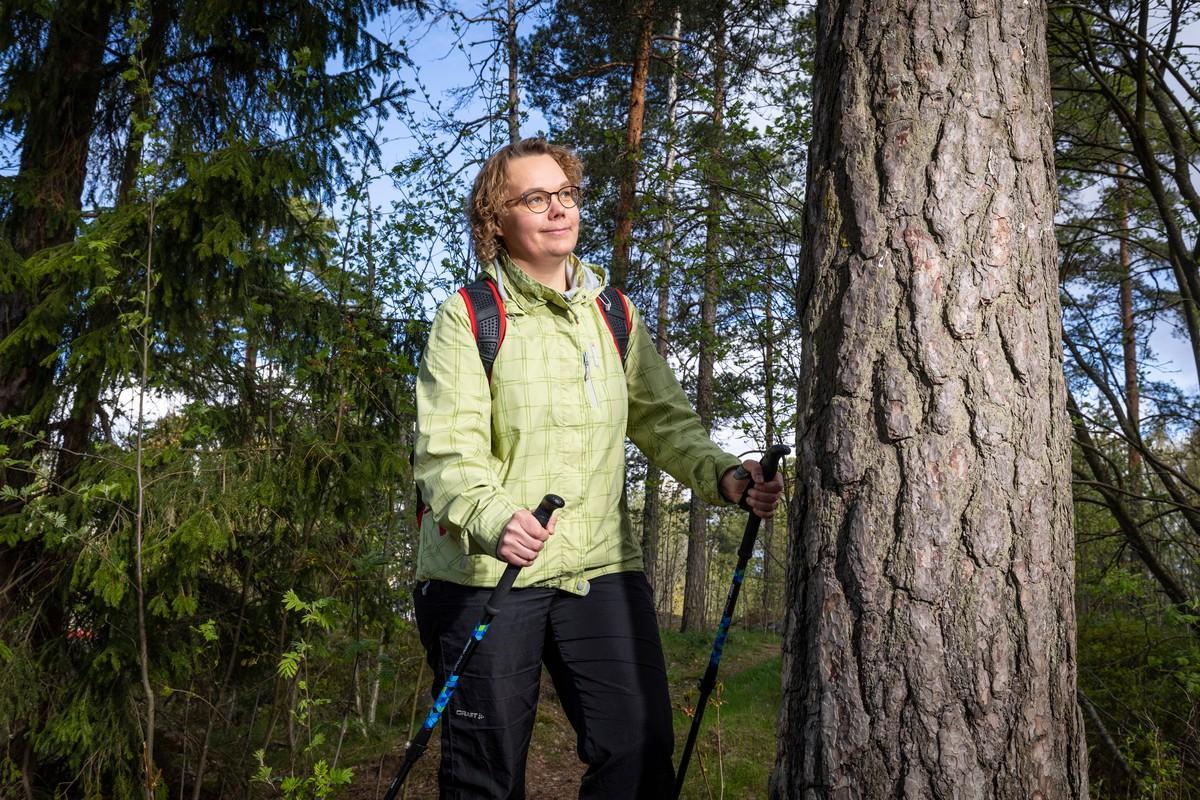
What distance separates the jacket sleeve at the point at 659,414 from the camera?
255 cm

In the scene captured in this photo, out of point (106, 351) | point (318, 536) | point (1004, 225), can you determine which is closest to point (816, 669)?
point (1004, 225)

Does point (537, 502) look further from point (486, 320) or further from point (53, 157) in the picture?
point (53, 157)

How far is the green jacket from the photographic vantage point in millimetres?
2172

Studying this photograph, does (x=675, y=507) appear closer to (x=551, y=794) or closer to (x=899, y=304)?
(x=551, y=794)

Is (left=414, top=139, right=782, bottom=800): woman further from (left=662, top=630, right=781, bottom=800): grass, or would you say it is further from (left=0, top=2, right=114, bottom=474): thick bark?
(left=0, top=2, right=114, bottom=474): thick bark

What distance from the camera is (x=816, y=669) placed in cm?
182

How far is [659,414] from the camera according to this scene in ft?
8.60

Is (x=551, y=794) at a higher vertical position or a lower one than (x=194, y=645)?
lower

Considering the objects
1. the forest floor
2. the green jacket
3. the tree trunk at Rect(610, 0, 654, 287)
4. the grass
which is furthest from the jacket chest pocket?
the tree trunk at Rect(610, 0, 654, 287)

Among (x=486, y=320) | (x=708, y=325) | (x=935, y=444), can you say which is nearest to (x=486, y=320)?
(x=486, y=320)

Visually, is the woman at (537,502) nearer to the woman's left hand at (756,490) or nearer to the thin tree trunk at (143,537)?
the woman's left hand at (756,490)

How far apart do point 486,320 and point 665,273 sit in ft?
18.6

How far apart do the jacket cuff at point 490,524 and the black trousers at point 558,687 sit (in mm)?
271

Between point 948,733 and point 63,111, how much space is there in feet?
19.5
